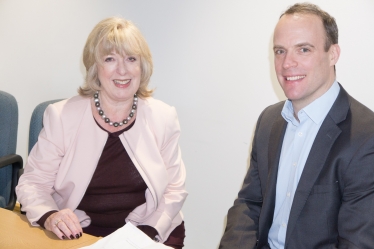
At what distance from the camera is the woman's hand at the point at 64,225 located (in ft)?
5.81

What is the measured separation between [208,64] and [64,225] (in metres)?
1.45

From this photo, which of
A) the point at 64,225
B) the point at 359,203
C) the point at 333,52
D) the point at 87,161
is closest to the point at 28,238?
the point at 64,225

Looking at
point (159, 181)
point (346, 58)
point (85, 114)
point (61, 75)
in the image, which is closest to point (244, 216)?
point (159, 181)

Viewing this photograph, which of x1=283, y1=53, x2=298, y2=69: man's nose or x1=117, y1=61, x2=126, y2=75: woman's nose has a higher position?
x1=283, y1=53, x2=298, y2=69: man's nose

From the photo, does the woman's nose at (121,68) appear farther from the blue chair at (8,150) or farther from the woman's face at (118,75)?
the blue chair at (8,150)

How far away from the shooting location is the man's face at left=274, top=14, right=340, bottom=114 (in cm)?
183

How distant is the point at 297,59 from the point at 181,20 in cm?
124

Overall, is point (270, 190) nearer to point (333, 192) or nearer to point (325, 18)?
point (333, 192)

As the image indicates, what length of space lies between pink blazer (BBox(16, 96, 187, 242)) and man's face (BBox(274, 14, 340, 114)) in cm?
76

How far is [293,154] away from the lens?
6.22 feet

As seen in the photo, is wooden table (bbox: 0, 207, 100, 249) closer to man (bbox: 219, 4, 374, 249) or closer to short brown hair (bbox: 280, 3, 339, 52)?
man (bbox: 219, 4, 374, 249)

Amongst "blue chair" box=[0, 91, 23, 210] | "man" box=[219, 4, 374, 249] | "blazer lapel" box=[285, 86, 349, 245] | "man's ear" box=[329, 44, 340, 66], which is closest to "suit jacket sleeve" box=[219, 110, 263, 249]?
"man" box=[219, 4, 374, 249]

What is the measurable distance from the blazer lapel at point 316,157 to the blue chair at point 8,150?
1724mm

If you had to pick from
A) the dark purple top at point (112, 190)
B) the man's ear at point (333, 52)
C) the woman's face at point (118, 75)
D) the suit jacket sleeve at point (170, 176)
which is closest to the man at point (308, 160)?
the man's ear at point (333, 52)
